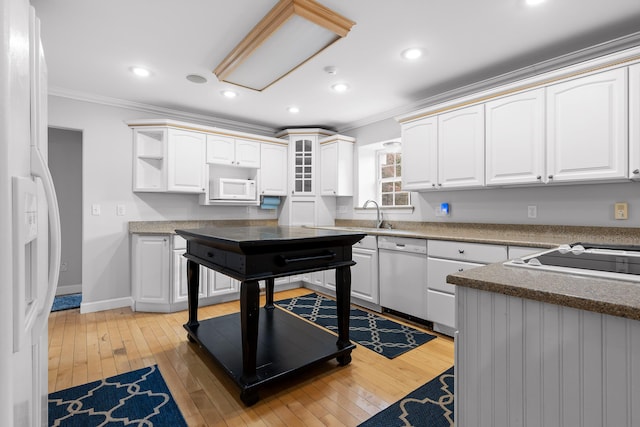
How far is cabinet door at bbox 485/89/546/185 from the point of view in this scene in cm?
250

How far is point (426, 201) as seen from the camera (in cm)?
367

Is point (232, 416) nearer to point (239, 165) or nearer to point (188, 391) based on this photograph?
point (188, 391)

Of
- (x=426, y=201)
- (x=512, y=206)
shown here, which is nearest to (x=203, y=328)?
(x=426, y=201)

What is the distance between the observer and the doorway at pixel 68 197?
13.6 feet

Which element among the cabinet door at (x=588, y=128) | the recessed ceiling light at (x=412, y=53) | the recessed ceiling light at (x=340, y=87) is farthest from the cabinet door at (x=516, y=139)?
the recessed ceiling light at (x=340, y=87)

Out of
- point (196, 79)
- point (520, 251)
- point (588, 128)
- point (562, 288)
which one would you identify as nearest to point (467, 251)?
point (520, 251)

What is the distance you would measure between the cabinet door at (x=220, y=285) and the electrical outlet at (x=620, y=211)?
3561 mm

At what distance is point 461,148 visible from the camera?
299 centimetres

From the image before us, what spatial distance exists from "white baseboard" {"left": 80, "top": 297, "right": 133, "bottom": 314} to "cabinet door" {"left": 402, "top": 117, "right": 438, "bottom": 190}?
3489 millimetres

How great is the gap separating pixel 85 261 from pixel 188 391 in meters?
2.43

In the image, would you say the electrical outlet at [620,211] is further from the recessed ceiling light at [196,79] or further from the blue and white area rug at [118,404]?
the recessed ceiling light at [196,79]

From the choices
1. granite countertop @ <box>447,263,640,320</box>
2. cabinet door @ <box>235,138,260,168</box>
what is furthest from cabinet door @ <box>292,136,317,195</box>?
granite countertop @ <box>447,263,640,320</box>

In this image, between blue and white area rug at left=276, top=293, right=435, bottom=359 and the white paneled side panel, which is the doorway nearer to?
blue and white area rug at left=276, top=293, right=435, bottom=359

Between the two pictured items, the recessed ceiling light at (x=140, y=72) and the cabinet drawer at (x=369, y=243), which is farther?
the cabinet drawer at (x=369, y=243)
